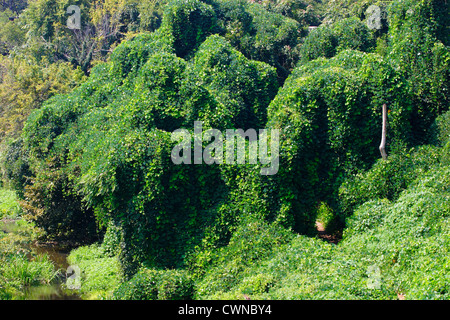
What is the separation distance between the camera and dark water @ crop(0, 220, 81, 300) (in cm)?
1062

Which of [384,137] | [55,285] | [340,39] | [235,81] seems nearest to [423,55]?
[384,137]

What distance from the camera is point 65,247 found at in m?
13.5

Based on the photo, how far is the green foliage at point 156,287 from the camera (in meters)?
8.98

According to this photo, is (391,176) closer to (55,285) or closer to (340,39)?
(340,39)

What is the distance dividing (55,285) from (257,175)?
17.4 ft

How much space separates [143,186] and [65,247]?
4.79 meters

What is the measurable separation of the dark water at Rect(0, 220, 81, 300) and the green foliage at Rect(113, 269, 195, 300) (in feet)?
7.04

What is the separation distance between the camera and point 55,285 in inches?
439

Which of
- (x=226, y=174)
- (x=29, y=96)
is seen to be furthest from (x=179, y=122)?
(x=29, y=96)

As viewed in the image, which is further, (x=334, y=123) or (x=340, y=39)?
(x=340, y=39)

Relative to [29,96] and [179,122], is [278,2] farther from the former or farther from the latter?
[179,122]
